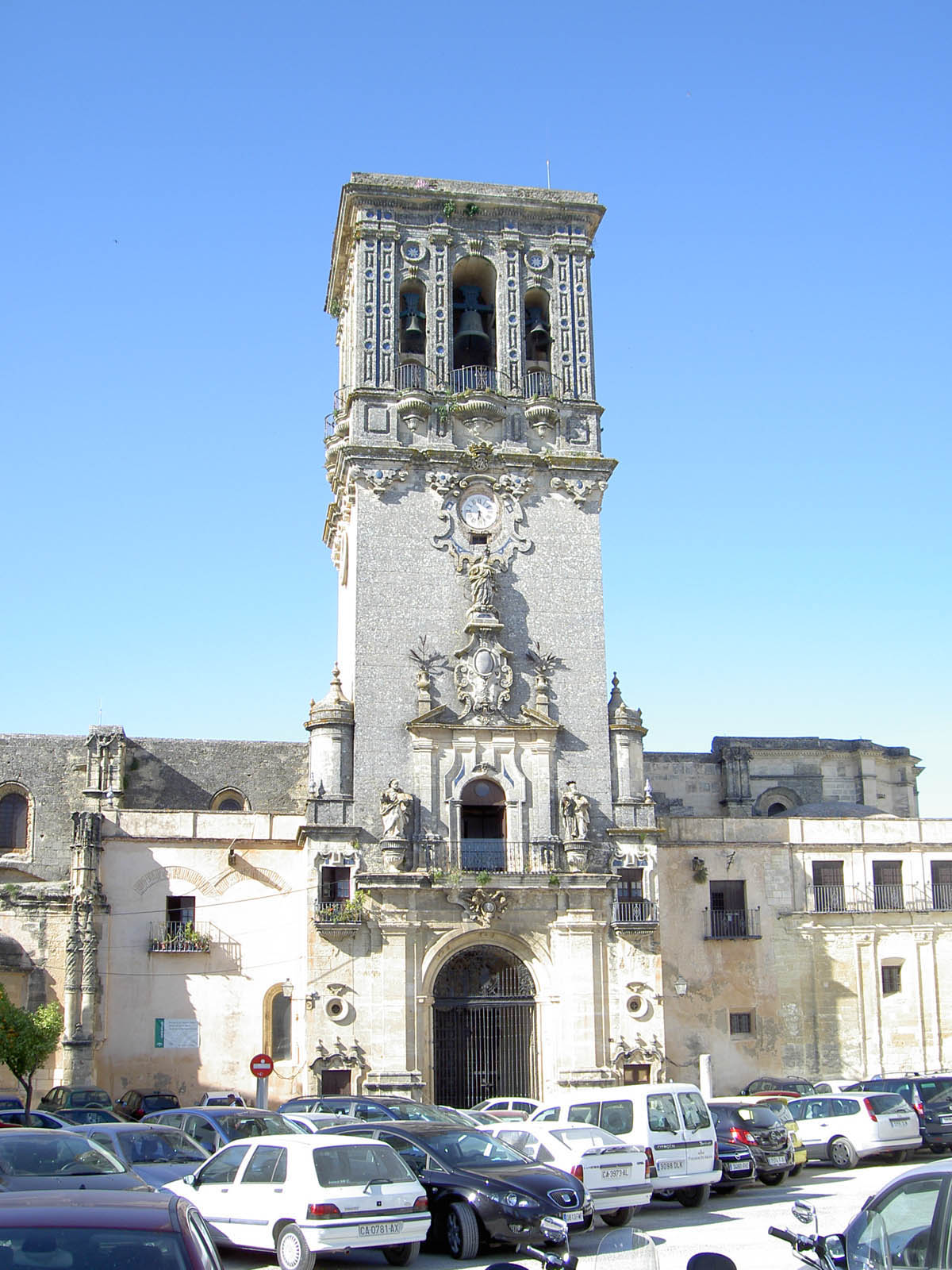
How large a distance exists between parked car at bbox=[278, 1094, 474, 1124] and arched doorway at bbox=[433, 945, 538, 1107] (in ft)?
27.5

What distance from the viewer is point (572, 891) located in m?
32.1

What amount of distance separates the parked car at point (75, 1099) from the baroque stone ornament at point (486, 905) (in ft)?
28.8

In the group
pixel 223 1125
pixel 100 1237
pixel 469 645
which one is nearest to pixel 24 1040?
pixel 223 1125

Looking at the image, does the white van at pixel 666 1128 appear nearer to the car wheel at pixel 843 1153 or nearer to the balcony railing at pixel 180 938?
the car wheel at pixel 843 1153

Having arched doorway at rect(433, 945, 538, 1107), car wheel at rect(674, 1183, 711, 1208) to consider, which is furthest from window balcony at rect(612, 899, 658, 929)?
car wheel at rect(674, 1183, 711, 1208)

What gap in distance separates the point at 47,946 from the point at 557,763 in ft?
42.8

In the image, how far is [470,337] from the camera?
3741cm

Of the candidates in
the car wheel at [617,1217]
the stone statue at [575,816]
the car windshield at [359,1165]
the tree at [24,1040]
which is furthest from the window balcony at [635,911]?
the car windshield at [359,1165]

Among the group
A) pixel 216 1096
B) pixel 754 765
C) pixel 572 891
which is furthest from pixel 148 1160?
pixel 754 765

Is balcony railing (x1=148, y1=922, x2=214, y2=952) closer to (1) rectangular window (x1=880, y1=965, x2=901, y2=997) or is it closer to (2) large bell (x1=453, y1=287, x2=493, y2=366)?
(2) large bell (x1=453, y1=287, x2=493, y2=366)

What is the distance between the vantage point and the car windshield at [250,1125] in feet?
60.5

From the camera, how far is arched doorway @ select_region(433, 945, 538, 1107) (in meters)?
31.5

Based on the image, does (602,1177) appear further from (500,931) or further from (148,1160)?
(500,931)

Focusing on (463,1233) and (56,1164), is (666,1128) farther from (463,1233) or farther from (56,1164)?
(56,1164)
